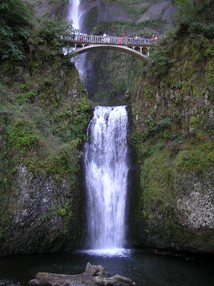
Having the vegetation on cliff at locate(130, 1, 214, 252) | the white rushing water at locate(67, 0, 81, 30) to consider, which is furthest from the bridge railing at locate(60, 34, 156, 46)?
the white rushing water at locate(67, 0, 81, 30)

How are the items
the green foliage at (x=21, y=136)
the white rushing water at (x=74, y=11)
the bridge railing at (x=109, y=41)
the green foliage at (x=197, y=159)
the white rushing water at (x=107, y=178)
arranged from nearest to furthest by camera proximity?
1. the green foliage at (x=197, y=159)
2. the green foliage at (x=21, y=136)
3. the white rushing water at (x=107, y=178)
4. the bridge railing at (x=109, y=41)
5. the white rushing water at (x=74, y=11)

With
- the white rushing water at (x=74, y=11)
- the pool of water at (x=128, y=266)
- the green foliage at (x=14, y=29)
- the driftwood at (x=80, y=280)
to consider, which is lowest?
the pool of water at (x=128, y=266)

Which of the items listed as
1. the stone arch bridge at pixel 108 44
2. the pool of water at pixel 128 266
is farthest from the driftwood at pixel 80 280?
the stone arch bridge at pixel 108 44

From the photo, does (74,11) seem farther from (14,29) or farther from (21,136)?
Result: (21,136)

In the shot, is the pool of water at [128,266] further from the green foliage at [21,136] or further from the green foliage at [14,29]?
the green foliage at [14,29]

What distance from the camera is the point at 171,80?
60.8ft

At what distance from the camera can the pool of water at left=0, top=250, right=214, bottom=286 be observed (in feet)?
35.8

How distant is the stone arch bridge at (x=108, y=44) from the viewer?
2294cm

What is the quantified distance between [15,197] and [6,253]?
7.85ft

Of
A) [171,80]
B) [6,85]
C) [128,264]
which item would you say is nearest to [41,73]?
[6,85]

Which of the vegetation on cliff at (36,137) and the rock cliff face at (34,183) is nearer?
the rock cliff face at (34,183)

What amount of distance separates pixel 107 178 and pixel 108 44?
457 inches

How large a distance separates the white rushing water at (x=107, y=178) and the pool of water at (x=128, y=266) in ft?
4.38

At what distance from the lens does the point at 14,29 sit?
19.3 m
